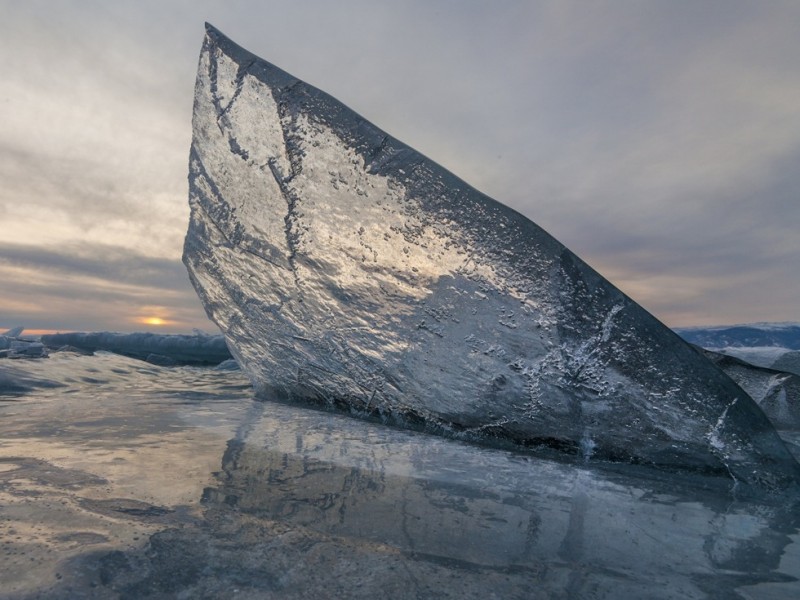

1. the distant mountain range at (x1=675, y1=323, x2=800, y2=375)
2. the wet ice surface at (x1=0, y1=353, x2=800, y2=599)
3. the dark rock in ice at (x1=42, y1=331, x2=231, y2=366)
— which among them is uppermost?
the distant mountain range at (x1=675, y1=323, x2=800, y2=375)

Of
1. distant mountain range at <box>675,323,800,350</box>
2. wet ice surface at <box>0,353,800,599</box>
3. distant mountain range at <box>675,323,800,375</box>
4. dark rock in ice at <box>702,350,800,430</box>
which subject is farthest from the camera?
distant mountain range at <box>675,323,800,350</box>

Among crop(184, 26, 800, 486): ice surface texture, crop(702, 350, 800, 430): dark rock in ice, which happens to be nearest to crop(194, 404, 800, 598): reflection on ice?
crop(184, 26, 800, 486): ice surface texture

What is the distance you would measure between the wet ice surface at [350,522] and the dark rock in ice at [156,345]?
A: 21.8 ft

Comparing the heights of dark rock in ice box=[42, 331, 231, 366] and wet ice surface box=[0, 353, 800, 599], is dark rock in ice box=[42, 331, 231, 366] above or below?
above

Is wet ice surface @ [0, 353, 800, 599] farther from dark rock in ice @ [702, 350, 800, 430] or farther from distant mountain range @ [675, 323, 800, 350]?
distant mountain range @ [675, 323, 800, 350]

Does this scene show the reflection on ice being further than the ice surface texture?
No

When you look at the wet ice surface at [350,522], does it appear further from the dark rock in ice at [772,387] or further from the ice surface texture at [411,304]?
the dark rock in ice at [772,387]

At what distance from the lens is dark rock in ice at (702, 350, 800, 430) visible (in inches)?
137

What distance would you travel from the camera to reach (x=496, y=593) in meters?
0.92

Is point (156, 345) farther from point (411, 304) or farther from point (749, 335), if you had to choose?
point (749, 335)

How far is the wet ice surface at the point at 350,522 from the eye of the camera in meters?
0.93

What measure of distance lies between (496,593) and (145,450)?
1.32 m

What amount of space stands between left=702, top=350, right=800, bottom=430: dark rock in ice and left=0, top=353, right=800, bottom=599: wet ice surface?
1.87m

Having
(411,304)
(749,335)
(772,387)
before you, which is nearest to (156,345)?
(411,304)
